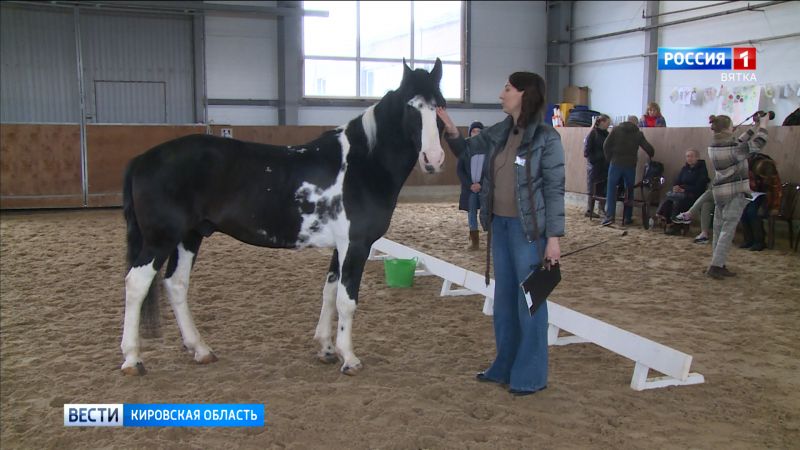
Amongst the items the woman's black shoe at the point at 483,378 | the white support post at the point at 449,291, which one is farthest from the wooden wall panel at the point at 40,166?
the woman's black shoe at the point at 483,378

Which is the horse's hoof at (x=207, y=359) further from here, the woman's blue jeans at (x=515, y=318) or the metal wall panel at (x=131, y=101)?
the metal wall panel at (x=131, y=101)

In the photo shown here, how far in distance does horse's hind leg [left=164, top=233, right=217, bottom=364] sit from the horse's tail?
0.54 ft

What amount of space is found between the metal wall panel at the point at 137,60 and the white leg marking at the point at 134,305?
13306 mm

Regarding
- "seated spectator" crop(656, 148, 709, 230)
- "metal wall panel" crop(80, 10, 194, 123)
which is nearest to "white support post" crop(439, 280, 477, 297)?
"seated spectator" crop(656, 148, 709, 230)

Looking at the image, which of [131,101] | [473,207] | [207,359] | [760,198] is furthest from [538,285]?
[131,101]

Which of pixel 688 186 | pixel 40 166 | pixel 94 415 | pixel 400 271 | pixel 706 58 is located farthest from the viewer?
pixel 706 58

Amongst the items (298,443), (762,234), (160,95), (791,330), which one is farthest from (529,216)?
(160,95)

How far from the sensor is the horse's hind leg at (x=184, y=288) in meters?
4.00

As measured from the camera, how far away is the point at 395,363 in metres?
4.07

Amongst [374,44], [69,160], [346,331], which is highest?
[374,44]

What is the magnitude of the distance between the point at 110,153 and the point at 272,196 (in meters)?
10.4

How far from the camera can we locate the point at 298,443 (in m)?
2.94

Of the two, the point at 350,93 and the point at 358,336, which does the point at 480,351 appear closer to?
the point at 358,336

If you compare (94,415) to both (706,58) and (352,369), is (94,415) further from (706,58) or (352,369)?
(706,58)
